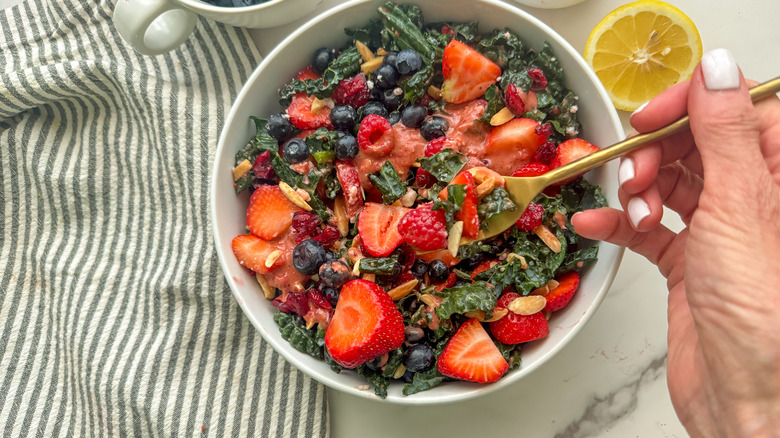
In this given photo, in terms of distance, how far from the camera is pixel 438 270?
1.58 m

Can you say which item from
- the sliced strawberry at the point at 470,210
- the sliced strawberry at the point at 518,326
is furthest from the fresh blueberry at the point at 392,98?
the sliced strawberry at the point at 518,326

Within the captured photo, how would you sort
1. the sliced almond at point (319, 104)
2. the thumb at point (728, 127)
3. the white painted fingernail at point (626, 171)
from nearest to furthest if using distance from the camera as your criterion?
the thumb at point (728, 127) → the white painted fingernail at point (626, 171) → the sliced almond at point (319, 104)

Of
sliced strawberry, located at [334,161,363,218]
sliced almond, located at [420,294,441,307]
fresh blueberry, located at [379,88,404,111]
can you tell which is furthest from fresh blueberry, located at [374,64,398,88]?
sliced almond, located at [420,294,441,307]

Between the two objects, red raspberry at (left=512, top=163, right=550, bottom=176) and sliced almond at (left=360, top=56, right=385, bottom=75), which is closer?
red raspberry at (left=512, top=163, right=550, bottom=176)

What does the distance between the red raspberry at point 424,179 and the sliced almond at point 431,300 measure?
287 mm

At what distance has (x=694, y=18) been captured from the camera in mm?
1886

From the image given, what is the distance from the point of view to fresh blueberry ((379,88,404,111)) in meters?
1.65

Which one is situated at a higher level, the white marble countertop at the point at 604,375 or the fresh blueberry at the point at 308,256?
the fresh blueberry at the point at 308,256

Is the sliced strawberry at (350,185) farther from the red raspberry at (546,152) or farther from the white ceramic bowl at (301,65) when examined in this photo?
the red raspberry at (546,152)

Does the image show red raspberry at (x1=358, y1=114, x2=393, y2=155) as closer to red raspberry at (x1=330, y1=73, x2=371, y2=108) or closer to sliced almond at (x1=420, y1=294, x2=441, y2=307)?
red raspberry at (x1=330, y1=73, x2=371, y2=108)

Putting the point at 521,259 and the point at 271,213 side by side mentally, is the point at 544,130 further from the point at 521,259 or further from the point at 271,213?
the point at 271,213

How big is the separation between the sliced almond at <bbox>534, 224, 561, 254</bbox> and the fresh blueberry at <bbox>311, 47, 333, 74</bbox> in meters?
0.73

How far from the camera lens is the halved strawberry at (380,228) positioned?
158 cm

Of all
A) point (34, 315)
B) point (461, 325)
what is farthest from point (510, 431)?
point (34, 315)
